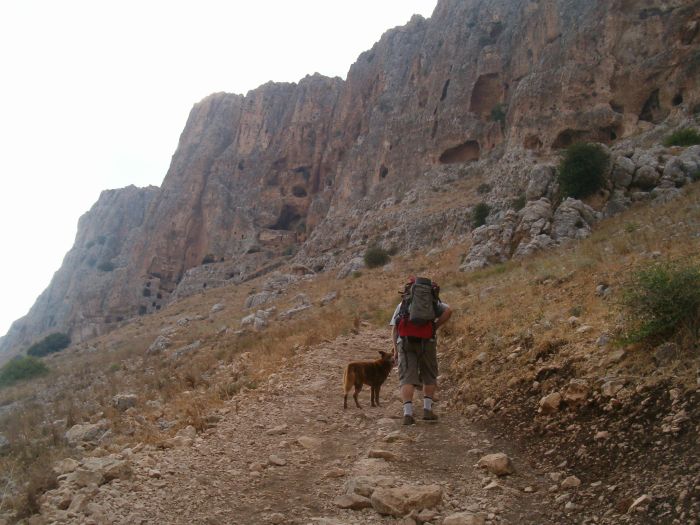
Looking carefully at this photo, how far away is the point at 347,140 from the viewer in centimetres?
5478

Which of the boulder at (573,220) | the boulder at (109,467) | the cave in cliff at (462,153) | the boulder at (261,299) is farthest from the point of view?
the cave in cliff at (462,153)

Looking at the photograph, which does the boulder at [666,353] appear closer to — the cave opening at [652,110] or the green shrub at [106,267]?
the cave opening at [652,110]

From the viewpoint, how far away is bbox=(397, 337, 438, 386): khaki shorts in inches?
236

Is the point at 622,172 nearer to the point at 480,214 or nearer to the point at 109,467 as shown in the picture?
the point at 480,214

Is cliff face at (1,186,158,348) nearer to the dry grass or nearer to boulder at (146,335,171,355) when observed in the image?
boulder at (146,335,171,355)

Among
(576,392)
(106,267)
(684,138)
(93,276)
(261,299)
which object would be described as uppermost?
(106,267)

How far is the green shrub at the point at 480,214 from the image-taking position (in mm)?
27234

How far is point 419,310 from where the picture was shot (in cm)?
598

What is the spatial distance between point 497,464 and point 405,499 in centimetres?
83

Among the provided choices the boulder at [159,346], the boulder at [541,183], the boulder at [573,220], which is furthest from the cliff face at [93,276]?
the boulder at [573,220]

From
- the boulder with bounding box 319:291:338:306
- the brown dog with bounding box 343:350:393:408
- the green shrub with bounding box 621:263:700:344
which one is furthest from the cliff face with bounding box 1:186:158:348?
the green shrub with bounding box 621:263:700:344

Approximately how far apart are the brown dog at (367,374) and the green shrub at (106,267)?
7185 cm

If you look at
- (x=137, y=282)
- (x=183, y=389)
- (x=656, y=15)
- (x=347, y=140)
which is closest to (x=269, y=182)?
(x=347, y=140)

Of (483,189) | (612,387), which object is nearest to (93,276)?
(483,189)
